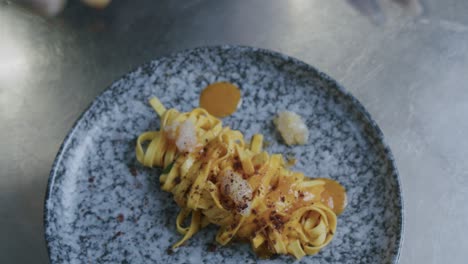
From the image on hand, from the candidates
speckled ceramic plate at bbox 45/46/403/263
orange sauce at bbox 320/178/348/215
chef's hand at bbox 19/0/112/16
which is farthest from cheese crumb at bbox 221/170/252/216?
chef's hand at bbox 19/0/112/16

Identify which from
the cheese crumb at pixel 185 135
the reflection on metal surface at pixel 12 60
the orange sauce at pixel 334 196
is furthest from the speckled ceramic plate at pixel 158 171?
the reflection on metal surface at pixel 12 60

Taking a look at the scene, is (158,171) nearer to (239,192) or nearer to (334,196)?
(239,192)

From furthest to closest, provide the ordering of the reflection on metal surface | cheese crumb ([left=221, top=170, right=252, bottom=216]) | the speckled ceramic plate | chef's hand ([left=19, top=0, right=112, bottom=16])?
1. chef's hand ([left=19, top=0, right=112, bottom=16])
2. the reflection on metal surface
3. the speckled ceramic plate
4. cheese crumb ([left=221, top=170, right=252, bottom=216])

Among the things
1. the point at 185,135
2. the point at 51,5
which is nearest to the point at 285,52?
the point at 185,135

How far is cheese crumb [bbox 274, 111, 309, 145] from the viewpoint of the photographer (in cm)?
259

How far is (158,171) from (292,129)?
25.1 inches

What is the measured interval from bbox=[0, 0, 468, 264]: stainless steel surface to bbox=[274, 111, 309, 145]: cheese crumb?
50 centimetres

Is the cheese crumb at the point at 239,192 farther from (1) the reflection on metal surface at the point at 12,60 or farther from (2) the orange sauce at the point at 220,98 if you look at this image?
(1) the reflection on metal surface at the point at 12,60

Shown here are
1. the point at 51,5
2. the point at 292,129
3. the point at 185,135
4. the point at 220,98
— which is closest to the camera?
the point at 185,135

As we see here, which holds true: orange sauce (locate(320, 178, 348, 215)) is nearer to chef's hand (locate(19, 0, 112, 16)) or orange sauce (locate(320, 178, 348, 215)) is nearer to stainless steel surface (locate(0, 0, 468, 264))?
stainless steel surface (locate(0, 0, 468, 264))

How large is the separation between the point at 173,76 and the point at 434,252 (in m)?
1.46

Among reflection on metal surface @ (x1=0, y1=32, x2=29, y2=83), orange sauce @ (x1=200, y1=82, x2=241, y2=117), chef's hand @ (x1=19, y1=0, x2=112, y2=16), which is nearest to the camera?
orange sauce @ (x1=200, y1=82, x2=241, y2=117)

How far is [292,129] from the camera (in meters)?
2.59

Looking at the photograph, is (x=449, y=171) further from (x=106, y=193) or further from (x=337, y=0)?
(x=106, y=193)
